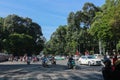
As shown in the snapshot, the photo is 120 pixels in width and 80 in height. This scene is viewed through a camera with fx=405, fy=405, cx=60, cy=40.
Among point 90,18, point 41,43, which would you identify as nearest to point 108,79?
point 90,18

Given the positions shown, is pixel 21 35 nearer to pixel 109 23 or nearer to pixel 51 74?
pixel 109 23

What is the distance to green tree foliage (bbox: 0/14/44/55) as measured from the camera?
134m

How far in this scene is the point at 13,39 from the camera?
134m

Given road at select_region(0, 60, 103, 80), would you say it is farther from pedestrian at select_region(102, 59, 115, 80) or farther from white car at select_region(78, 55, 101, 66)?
pedestrian at select_region(102, 59, 115, 80)

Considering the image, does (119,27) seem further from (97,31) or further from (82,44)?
(82,44)

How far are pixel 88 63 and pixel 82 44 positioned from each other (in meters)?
68.8

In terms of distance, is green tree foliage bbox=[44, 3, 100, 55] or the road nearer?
the road

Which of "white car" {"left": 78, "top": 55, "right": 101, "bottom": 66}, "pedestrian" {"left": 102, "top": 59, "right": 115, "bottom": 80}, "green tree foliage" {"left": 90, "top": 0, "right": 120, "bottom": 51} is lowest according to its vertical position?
"pedestrian" {"left": 102, "top": 59, "right": 115, "bottom": 80}

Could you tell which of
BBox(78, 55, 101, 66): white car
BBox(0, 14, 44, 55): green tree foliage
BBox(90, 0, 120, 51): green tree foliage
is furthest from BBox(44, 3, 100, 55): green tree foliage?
BBox(78, 55, 101, 66): white car

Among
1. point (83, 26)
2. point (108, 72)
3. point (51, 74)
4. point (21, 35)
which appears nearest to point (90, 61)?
point (51, 74)

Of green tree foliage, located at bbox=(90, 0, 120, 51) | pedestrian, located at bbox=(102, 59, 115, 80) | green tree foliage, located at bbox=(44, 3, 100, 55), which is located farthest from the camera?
green tree foliage, located at bbox=(44, 3, 100, 55)

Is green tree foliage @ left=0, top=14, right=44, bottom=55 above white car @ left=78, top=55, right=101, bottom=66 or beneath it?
above

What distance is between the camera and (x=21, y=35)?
445 feet

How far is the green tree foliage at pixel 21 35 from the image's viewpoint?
5276 inches
